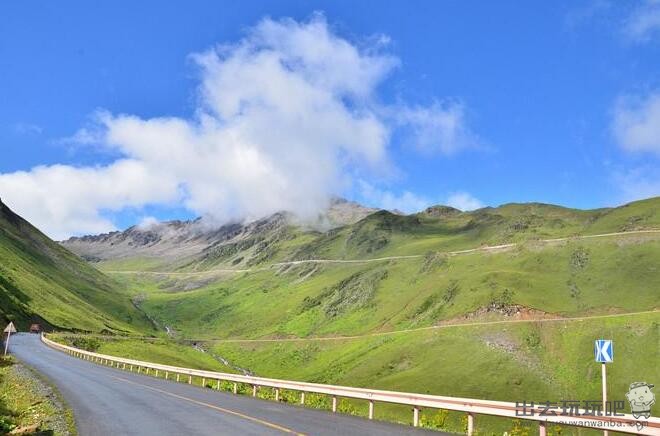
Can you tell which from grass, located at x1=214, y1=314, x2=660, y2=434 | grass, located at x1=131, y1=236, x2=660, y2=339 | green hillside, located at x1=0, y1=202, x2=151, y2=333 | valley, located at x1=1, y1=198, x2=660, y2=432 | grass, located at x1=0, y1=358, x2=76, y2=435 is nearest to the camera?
grass, located at x1=0, y1=358, x2=76, y2=435

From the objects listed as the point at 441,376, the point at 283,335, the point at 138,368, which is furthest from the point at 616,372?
the point at 283,335

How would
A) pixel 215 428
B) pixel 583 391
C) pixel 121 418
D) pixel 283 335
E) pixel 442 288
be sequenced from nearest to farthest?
pixel 215 428, pixel 121 418, pixel 583 391, pixel 442 288, pixel 283 335

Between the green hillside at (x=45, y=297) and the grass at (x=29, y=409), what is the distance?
2633 inches

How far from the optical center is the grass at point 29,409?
1735cm

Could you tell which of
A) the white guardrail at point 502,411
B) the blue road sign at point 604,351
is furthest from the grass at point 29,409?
the blue road sign at point 604,351

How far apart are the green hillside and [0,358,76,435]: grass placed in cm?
6687

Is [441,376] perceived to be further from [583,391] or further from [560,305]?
[560,305]

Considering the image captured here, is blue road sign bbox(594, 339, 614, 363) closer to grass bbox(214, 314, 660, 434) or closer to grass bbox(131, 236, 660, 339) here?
grass bbox(214, 314, 660, 434)

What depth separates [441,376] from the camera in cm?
8438

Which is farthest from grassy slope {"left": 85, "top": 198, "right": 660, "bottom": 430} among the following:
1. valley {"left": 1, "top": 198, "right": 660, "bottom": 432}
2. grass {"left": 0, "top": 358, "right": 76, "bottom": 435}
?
grass {"left": 0, "top": 358, "right": 76, "bottom": 435}

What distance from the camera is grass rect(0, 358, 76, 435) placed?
17345 millimetres

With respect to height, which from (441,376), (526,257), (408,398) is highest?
(526,257)

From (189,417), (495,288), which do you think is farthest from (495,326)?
(189,417)

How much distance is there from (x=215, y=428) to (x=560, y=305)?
9551 cm
